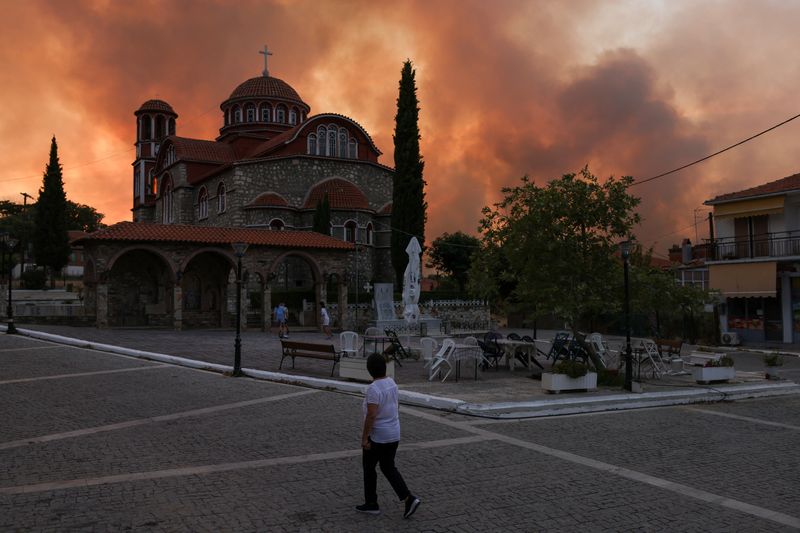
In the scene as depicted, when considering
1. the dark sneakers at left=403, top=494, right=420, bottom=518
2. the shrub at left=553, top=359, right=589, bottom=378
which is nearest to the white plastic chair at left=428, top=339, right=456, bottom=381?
the shrub at left=553, top=359, right=589, bottom=378

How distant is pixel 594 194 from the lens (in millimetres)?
14148

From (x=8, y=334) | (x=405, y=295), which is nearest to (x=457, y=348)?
(x=405, y=295)

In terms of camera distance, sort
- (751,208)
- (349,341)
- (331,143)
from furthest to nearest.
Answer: (331,143), (751,208), (349,341)

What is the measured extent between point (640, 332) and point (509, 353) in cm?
1701

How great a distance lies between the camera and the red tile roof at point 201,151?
165 ft

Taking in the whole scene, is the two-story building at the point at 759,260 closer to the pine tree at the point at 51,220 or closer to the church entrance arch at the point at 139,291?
the church entrance arch at the point at 139,291

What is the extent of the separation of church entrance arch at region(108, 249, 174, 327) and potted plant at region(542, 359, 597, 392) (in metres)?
23.0

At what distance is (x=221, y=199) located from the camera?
155 ft

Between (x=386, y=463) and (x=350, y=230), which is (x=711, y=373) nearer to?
(x=386, y=463)

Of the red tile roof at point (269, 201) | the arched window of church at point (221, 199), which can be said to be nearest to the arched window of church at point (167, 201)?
the arched window of church at point (221, 199)

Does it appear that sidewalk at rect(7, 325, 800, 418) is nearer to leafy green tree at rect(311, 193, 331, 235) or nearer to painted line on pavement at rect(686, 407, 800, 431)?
A: painted line on pavement at rect(686, 407, 800, 431)

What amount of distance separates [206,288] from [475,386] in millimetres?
23051

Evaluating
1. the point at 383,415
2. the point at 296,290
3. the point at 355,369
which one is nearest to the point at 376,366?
the point at 383,415

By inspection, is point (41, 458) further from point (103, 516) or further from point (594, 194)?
point (594, 194)
